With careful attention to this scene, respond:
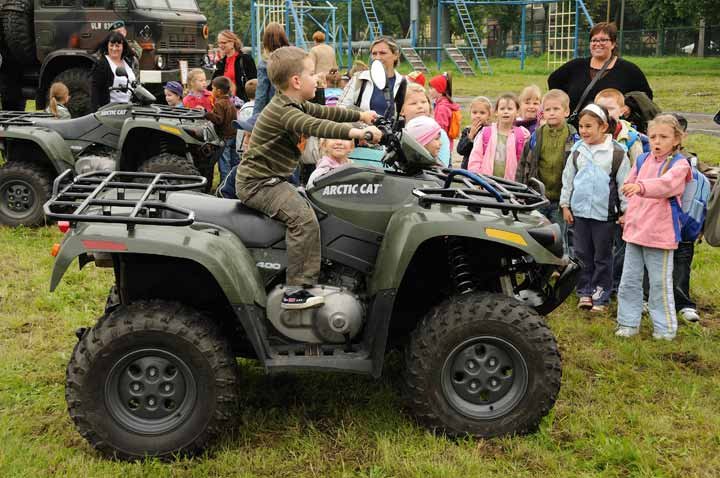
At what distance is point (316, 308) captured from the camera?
4.16m

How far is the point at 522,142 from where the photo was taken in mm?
6895

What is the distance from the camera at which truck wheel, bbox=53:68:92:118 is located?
42.4ft

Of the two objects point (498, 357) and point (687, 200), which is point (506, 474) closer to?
point (498, 357)

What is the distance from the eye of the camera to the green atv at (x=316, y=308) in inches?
156

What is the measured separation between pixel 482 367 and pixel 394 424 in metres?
0.58

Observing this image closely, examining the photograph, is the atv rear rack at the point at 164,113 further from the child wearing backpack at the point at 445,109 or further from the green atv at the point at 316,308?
the green atv at the point at 316,308

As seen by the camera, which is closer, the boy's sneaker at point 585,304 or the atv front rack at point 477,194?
the atv front rack at point 477,194

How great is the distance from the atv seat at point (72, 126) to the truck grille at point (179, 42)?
6.19m

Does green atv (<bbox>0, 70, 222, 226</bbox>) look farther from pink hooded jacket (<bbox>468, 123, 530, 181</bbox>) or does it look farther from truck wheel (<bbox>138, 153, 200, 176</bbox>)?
pink hooded jacket (<bbox>468, 123, 530, 181</bbox>)

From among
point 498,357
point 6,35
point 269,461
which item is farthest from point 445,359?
point 6,35

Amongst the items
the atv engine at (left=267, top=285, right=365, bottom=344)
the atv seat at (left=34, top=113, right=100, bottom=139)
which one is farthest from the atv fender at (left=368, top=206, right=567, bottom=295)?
the atv seat at (left=34, top=113, right=100, bottom=139)

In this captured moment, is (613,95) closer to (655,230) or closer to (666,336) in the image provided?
(655,230)

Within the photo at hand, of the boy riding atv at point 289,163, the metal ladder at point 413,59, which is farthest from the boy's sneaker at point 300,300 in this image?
the metal ladder at point 413,59

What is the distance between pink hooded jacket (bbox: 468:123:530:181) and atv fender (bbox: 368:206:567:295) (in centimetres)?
279
